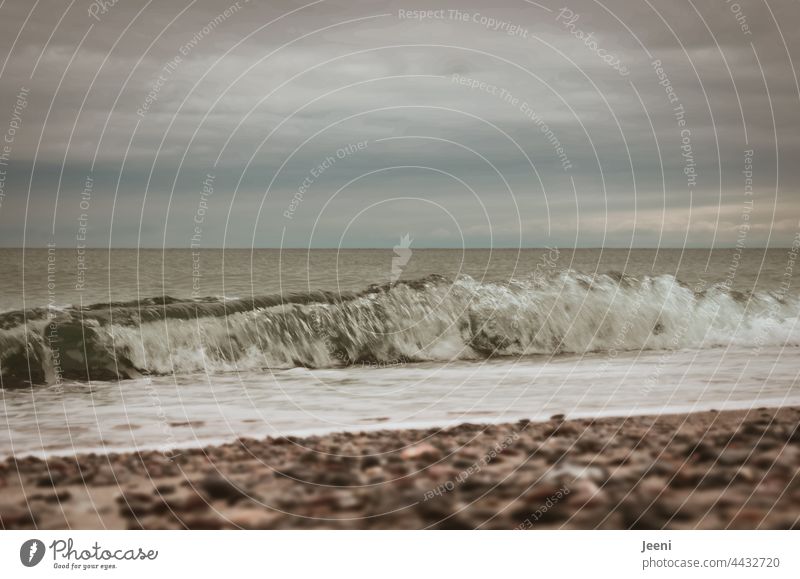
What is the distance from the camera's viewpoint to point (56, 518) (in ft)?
10.1

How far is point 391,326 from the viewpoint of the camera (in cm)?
666

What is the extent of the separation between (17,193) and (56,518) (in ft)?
8.51

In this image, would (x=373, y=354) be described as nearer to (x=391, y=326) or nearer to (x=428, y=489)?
(x=391, y=326)

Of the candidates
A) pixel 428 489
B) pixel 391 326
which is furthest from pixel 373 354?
pixel 428 489

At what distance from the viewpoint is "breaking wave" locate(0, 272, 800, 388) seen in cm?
568

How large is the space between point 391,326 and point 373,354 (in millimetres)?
534

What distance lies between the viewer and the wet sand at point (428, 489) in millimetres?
3078

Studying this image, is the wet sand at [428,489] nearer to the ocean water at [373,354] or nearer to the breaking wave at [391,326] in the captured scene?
the ocean water at [373,354]

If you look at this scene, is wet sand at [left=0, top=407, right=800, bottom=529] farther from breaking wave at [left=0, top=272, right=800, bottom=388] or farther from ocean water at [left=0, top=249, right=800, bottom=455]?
breaking wave at [left=0, top=272, right=800, bottom=388]

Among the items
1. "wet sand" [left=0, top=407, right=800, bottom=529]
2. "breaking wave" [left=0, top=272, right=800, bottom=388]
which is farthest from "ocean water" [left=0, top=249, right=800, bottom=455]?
"wet sand" [left=0, top=407, right=800, bottom=529]

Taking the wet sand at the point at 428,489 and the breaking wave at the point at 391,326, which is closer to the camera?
the wet sand at the point at 428,489

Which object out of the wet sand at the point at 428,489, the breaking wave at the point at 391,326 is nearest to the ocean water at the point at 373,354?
the breaking wave at the point at 391,326

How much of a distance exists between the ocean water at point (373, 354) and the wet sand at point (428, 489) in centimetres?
48

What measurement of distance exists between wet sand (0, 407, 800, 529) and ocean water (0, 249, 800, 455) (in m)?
0.48
